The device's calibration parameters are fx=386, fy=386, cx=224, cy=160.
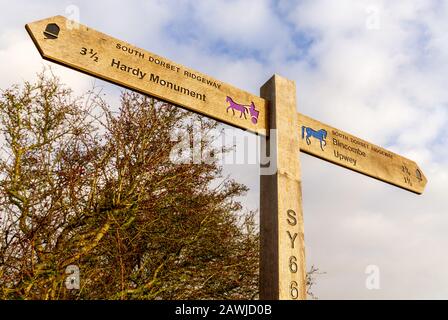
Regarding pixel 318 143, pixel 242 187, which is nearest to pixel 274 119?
pixel 318 143

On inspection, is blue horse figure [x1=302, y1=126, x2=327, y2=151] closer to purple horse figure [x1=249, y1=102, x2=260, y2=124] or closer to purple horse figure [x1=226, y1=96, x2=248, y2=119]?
purple horse figure [x1=249, y1=102, x2=260, y2=124]

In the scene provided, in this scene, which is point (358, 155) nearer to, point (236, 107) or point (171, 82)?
point (236, 107)

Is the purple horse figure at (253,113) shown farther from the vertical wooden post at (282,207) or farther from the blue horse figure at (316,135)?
the blue horse figure at (316,135)

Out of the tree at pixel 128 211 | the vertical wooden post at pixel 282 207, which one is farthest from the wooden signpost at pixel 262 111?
the tree at pixel 128 211

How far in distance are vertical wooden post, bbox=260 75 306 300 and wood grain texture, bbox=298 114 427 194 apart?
0.66 ft

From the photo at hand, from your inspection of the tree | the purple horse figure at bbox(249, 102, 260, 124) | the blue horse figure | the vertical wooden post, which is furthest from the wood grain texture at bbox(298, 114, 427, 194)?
the tree

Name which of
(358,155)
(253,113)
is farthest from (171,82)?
(358,155)

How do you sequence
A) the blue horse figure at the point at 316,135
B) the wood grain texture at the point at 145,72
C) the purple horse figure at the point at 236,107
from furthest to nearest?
the blue horse figure at the point at 316,135
the purple horse figure at the point at 236,107
the wood grain texture at the point at 145,72

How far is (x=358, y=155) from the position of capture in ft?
10.5

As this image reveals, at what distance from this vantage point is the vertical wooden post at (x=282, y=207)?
7.39 feet

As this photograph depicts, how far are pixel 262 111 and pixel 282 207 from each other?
76 centimetres

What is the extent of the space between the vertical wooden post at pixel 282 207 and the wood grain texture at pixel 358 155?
0.66 ft
